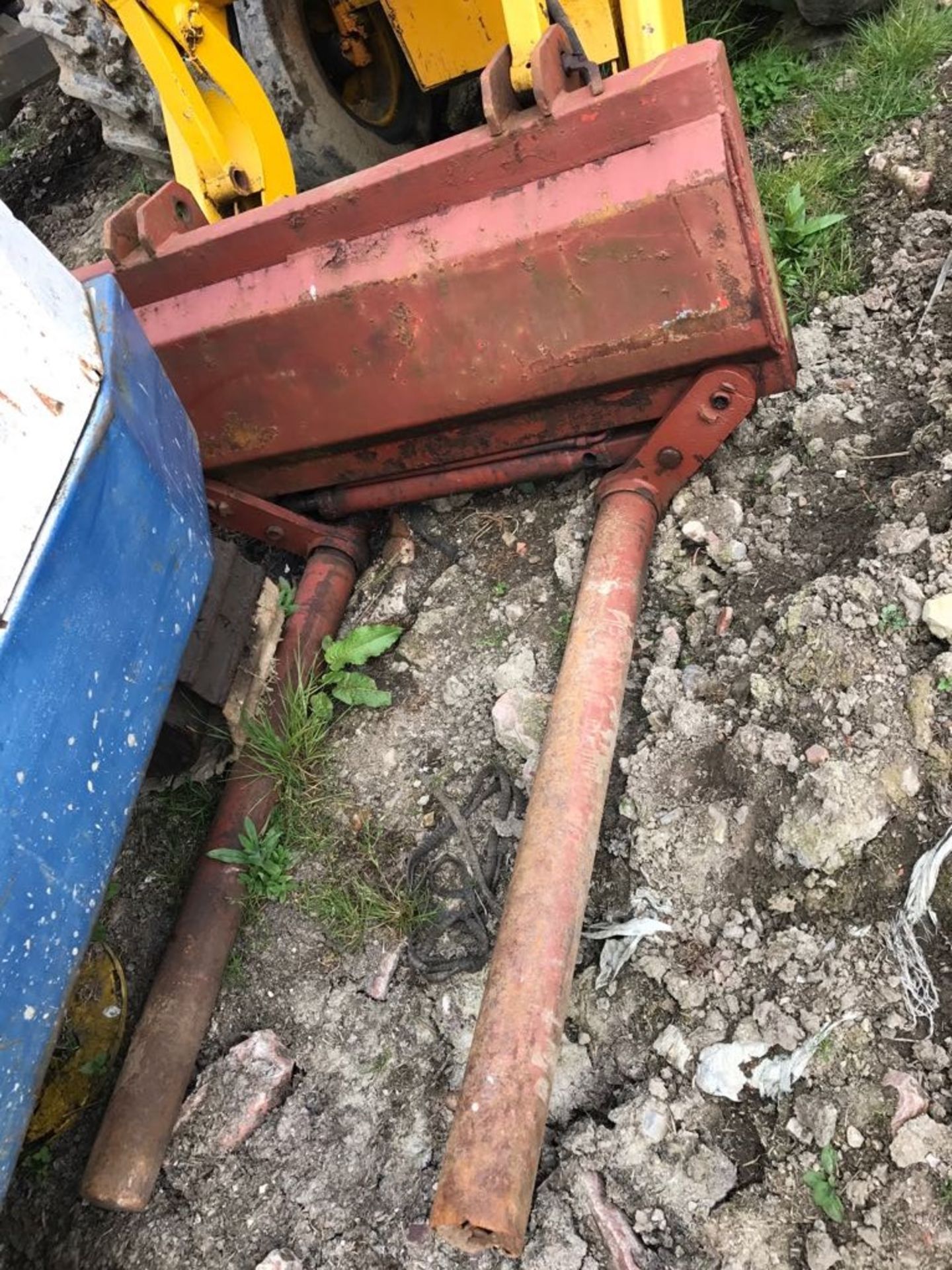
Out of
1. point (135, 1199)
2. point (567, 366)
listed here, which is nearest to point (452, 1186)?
point (135, 1199)

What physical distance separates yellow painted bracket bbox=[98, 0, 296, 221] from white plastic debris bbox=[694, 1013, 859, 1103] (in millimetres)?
2349

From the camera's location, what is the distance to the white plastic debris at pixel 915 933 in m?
1.65

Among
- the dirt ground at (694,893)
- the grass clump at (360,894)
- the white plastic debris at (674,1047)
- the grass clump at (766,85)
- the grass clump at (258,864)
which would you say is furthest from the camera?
the grass clump at (766,85)

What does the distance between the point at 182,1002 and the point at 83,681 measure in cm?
85

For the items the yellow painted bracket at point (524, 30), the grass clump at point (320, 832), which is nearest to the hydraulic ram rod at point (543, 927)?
the grass clump at point (320, 832)

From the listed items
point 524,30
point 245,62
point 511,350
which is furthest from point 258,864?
point 245,62

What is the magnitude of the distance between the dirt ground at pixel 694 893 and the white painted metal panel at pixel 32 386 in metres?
1.14

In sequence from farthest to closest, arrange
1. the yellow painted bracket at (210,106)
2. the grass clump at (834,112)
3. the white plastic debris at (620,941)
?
the grass clump at (834,112)
the yellow painted bracket at (210,106)
the white plastic debris at (620,941)

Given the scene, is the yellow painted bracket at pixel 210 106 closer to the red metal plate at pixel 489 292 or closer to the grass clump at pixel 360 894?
the red metal plate at pixel 489 292

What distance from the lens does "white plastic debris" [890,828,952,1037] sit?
165 centimetres

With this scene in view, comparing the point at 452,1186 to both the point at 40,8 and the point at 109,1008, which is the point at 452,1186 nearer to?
the point at 109,1008

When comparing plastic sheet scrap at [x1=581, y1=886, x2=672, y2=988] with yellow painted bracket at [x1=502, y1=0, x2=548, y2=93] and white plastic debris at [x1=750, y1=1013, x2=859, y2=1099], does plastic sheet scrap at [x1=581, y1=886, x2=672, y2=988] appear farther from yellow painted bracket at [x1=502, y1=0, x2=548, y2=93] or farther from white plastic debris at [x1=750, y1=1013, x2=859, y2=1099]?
yellow painted bracket at [x1=502, y1=0, x2=548, y2=93]

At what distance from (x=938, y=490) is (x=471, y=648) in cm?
117

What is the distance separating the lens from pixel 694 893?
6.32 feet
